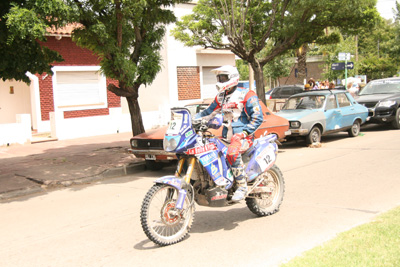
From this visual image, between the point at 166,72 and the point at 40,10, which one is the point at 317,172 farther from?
the point at 166,72

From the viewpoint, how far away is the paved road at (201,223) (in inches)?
194

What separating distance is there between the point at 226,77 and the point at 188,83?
16999 millimetres

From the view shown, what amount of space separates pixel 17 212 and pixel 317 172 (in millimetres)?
5994

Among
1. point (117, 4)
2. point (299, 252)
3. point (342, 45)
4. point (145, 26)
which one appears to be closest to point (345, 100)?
point (145, 26)

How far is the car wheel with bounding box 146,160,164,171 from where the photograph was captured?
11.1m

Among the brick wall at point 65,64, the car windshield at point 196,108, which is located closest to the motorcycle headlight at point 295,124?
the car windshield at point 196,108

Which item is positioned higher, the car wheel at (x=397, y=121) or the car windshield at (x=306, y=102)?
the car windshield at (x=306, y=102)

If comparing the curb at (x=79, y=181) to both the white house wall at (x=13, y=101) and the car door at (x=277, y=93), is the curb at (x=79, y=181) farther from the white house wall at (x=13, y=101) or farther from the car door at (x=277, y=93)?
the car door at (x=277, y=93)

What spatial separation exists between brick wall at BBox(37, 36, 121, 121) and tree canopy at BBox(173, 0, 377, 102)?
4162 mm

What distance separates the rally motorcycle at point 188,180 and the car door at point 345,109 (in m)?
9.14

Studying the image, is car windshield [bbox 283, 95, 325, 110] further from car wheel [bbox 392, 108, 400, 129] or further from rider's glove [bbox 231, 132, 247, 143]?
rider's glove [bbox 231, 132, 247, 143]

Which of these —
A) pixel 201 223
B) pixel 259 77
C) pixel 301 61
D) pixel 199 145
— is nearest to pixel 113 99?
pixel 259 77

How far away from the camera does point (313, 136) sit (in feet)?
43.8

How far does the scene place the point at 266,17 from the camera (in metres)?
18.6
